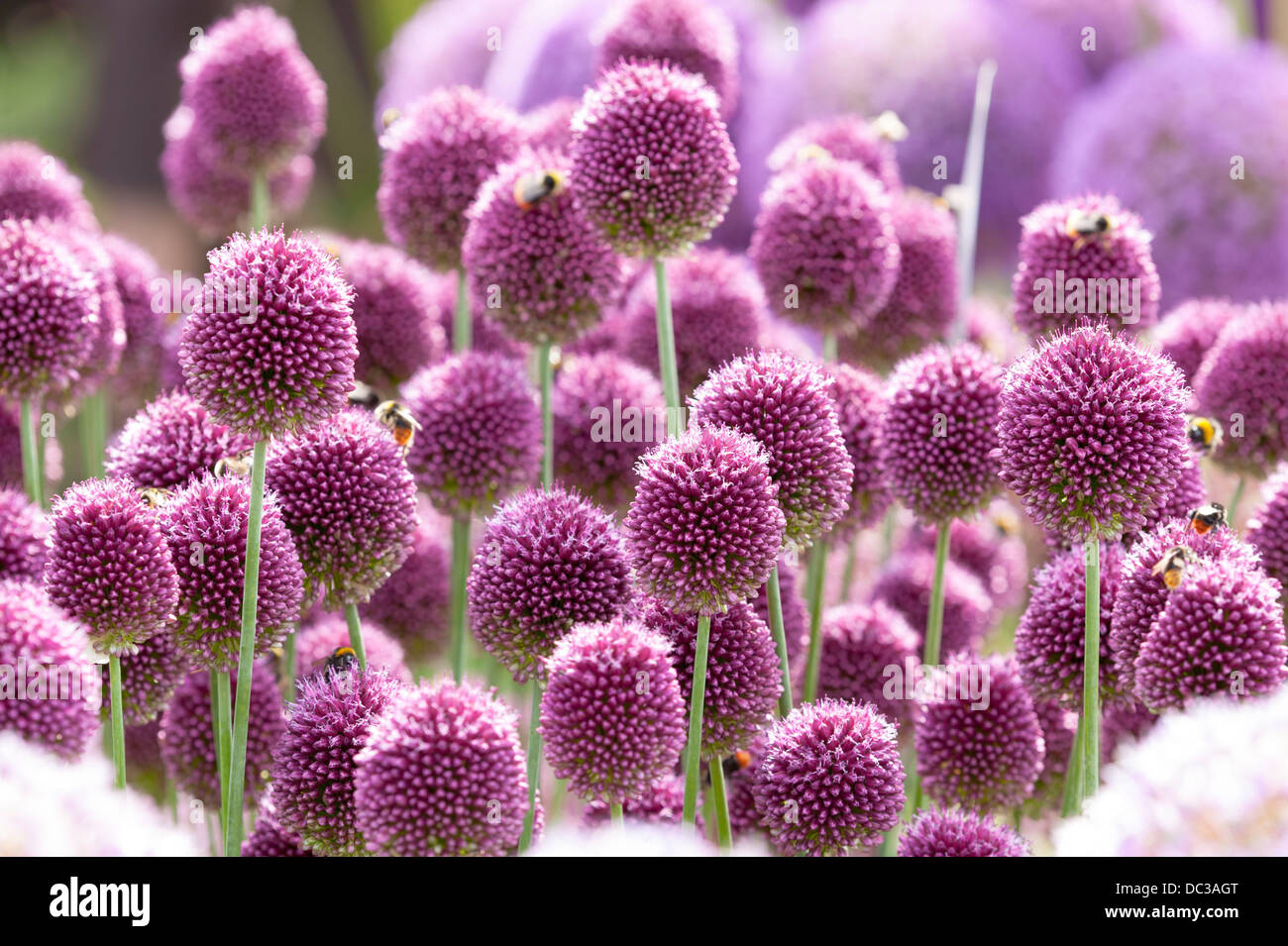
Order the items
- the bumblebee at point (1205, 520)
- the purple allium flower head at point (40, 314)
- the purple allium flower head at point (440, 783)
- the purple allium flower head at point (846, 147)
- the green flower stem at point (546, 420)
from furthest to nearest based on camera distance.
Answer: the purple allium flower head at point (846, 147)
the green flower stem at point (546, 420)
the purple allium flower head at point (40, 314)
the bumblebee at point (1205, 520)
the purple allium flower head at point (440, 783)

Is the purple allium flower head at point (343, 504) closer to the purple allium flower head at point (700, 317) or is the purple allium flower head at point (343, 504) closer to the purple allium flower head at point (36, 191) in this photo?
the purple allium flower head at point (700, 317)

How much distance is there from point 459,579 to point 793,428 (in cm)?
46

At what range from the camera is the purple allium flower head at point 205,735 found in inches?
42.0

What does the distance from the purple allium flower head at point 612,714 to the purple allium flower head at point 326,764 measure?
117 mm

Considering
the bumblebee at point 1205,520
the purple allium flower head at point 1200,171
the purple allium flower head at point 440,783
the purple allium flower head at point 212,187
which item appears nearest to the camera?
the purple allium flower head at point 440,783

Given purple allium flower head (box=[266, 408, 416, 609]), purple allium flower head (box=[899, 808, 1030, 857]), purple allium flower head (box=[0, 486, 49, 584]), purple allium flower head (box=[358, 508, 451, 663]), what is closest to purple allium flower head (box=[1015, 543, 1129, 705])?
purple allium flower head (box=[899, 808, 1030, 857])

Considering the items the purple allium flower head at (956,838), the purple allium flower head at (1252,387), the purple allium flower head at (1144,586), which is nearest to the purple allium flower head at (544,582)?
the purple allium flower head at (956,838)

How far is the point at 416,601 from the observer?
4.20 ft

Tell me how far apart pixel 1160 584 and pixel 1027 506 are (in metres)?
0.11

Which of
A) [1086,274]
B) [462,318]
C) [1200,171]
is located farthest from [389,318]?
[1200,171]

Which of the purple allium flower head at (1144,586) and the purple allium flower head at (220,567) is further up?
the purple allium flower head at (220,567)

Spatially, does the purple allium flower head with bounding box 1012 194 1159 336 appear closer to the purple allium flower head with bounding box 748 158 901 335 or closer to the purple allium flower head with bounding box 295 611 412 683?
the purple allium flower head with bounding box 748 158 901 335

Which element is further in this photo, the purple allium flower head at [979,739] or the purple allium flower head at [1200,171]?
the purple allium flower head at [1200,171]
